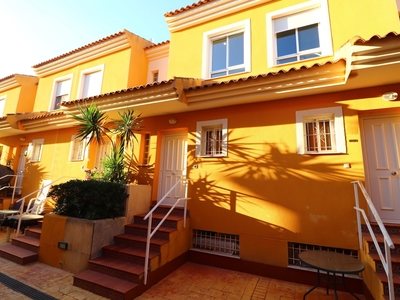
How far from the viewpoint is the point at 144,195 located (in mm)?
7453

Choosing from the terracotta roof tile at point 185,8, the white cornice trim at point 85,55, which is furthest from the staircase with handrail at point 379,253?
the white cornice trim at point 85,55

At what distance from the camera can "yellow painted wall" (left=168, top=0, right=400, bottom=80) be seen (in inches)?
238

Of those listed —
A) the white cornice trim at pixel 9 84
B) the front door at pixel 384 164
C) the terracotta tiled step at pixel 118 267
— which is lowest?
the terracotta tiled step at pixel 118 267

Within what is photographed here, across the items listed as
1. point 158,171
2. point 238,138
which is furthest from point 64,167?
point 238,138

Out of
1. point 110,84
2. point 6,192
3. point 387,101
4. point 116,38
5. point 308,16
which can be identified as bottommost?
point 6,192

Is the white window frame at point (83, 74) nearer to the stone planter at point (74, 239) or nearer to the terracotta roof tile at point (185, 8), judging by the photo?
the terracotta roof tile at point (185, 8)

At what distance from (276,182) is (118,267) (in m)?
4.39

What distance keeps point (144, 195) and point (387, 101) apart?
7.21 meters

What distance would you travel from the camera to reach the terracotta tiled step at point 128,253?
5254mm

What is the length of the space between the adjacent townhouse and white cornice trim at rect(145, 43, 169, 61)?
1941mm

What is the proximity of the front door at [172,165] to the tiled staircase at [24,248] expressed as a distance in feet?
12.6

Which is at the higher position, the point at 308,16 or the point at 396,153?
the point at 308,16

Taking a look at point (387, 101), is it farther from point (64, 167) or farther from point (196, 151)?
point (64, 167)

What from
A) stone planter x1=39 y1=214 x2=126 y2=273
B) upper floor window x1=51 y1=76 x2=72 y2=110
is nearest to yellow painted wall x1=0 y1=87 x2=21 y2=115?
upper floor window x1=51 y1=76 x2=72 y2=110
